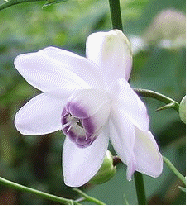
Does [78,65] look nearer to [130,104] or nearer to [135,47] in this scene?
[130,104]

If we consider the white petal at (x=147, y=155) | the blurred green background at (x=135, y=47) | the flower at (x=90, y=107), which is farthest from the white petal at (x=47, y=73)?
the blurred green background at (x=135, y=47)

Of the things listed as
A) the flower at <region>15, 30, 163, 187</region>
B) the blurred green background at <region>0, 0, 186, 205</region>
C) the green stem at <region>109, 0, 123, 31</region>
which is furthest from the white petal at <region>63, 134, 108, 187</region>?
the blurred green background at <region>0, 0, 186, 205</region>

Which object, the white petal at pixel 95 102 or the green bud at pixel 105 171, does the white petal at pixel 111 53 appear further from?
the green bud at pixel 105 171

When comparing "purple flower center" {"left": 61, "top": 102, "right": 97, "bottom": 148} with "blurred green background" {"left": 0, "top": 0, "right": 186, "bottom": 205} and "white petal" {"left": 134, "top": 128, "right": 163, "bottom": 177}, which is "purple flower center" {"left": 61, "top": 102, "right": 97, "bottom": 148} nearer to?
"white petal" {"left": 134, "top": 128, "right": 163, "bottom": 177}

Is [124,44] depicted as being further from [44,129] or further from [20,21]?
[20,21]

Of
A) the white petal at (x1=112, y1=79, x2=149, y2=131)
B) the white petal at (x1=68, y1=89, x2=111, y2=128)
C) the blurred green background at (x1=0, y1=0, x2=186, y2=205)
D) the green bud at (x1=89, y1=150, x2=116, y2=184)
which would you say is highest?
the white petal at (x1=112, y1=79, x2=149, y2=131)

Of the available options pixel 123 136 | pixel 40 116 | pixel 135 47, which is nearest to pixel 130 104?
pixel 123 136

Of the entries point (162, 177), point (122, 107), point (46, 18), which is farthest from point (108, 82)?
point (46, 18)
